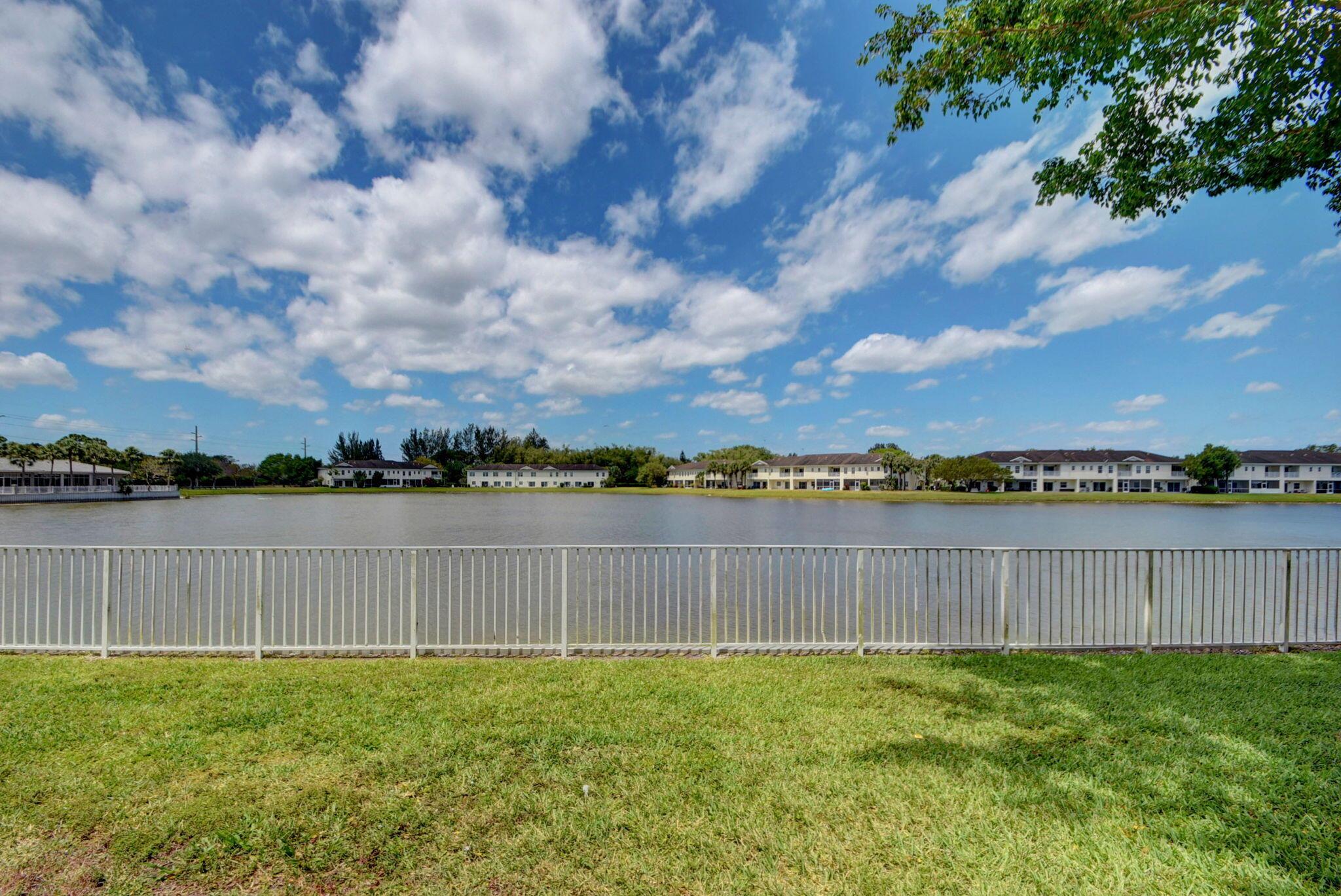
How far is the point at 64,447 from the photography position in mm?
58125

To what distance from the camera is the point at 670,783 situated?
3248 millimetres

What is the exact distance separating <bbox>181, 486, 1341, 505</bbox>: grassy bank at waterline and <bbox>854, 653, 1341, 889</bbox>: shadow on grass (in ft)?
179

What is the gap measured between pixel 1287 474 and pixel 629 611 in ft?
322

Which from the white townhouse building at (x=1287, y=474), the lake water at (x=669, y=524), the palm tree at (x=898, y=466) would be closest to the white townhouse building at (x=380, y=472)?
the lake water at (x=669, y=524)

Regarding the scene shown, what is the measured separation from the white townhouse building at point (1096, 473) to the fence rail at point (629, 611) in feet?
231

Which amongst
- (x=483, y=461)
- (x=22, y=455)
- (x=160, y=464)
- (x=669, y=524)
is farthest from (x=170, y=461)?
(x=669, y=524)

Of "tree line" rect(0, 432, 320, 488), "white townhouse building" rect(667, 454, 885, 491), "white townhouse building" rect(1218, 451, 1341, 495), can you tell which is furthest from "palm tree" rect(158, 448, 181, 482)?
"white townhouse building" rect(1218, 451, 1341, 495)

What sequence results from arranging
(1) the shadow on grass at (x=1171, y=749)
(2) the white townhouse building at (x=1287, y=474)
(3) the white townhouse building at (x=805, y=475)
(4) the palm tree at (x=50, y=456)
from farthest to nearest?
1. (3) the white townhouse building at (x=805, y=475)
2. (2) the white townhouse building at (x=1287, y=474)
3. (4) the palm tree at (x=50, y=456)
4. (1) the shadow on grass at (x=1171, y=749)

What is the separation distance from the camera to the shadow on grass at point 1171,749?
2.84 m

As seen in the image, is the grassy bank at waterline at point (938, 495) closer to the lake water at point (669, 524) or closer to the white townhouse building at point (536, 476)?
the lake water at point (669, 524)

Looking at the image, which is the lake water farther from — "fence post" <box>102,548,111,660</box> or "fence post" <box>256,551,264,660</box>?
"fence post" <box>256,551,264,660</box>

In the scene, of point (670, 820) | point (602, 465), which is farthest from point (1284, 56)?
point (602, 465)

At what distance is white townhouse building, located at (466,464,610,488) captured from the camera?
327ft

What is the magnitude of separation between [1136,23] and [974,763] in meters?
5.87
